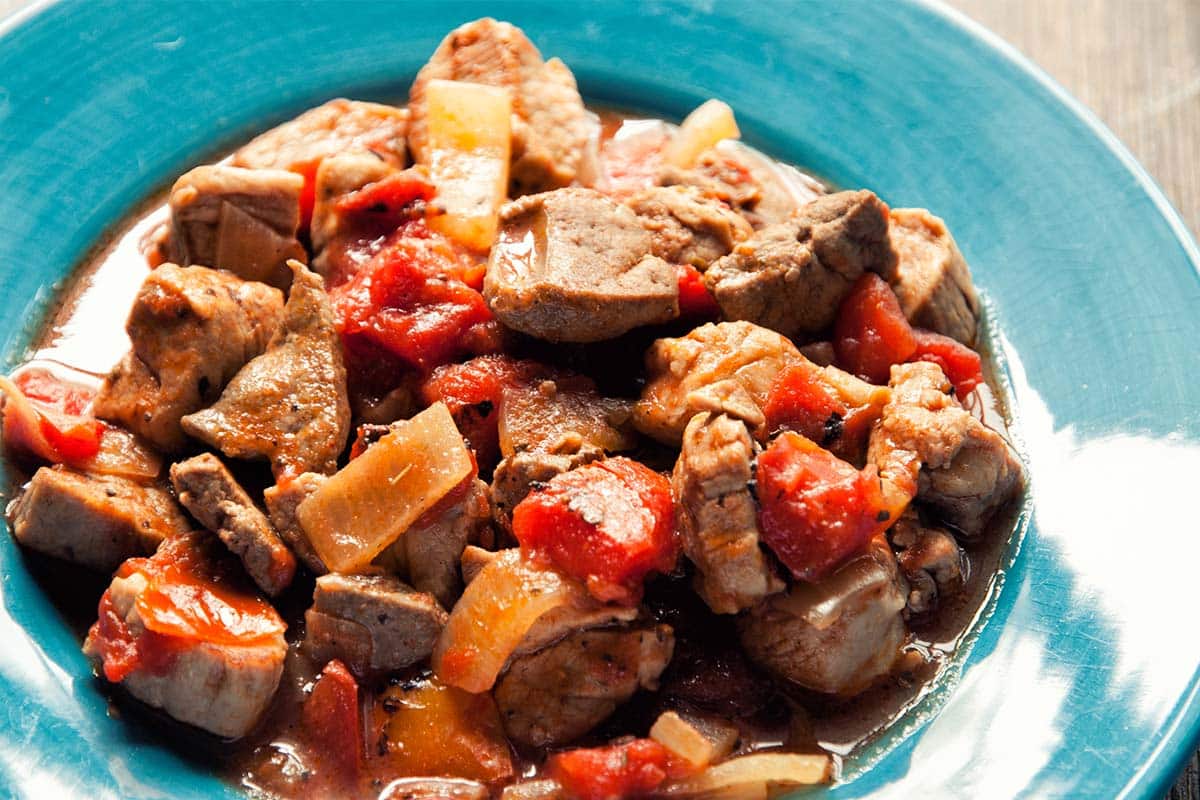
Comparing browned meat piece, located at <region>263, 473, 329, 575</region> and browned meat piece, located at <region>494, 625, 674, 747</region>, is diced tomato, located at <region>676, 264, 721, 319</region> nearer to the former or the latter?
browned meat piece, located at <region>494, 625, 674, 747</region>

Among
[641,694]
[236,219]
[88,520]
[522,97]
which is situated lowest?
[641,694]

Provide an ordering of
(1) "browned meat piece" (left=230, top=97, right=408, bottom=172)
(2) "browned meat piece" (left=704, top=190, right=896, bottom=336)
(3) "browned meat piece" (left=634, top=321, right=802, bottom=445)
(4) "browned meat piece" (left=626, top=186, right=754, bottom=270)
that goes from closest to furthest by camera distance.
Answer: (3) "browned meat piece" (left=634, top=321, right=802, bottom=445)
(2) "browned meat piece" (left=704, top=190, right=896, bottom=336)
(4) "browned meat piece" (left=626, top=186, right=754, bottom=270)
(1) "browned meat piece" (left=230, top=97, right=408, bottom=172)

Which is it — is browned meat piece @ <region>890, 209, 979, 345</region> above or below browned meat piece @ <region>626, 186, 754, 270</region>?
below

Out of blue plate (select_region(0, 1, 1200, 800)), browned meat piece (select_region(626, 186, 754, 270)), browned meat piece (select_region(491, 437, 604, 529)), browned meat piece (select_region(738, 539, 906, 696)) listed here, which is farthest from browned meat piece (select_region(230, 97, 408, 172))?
browned meat piece (select_region(738, 539, 906, 696))

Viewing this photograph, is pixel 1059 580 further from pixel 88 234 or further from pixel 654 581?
pixel 88 234

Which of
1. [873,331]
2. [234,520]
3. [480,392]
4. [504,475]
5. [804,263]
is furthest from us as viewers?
[873,331]

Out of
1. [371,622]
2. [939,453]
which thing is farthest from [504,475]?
[939,453]

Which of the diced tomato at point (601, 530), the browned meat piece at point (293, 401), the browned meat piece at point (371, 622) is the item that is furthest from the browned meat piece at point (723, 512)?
the browned meat piece at point (293, 401)

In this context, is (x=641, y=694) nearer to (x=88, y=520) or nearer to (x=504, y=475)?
(x=504, y=475)

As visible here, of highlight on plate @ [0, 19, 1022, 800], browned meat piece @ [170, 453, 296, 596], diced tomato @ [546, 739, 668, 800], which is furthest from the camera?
browned meat piece @ [170, 453, 296, 596]
